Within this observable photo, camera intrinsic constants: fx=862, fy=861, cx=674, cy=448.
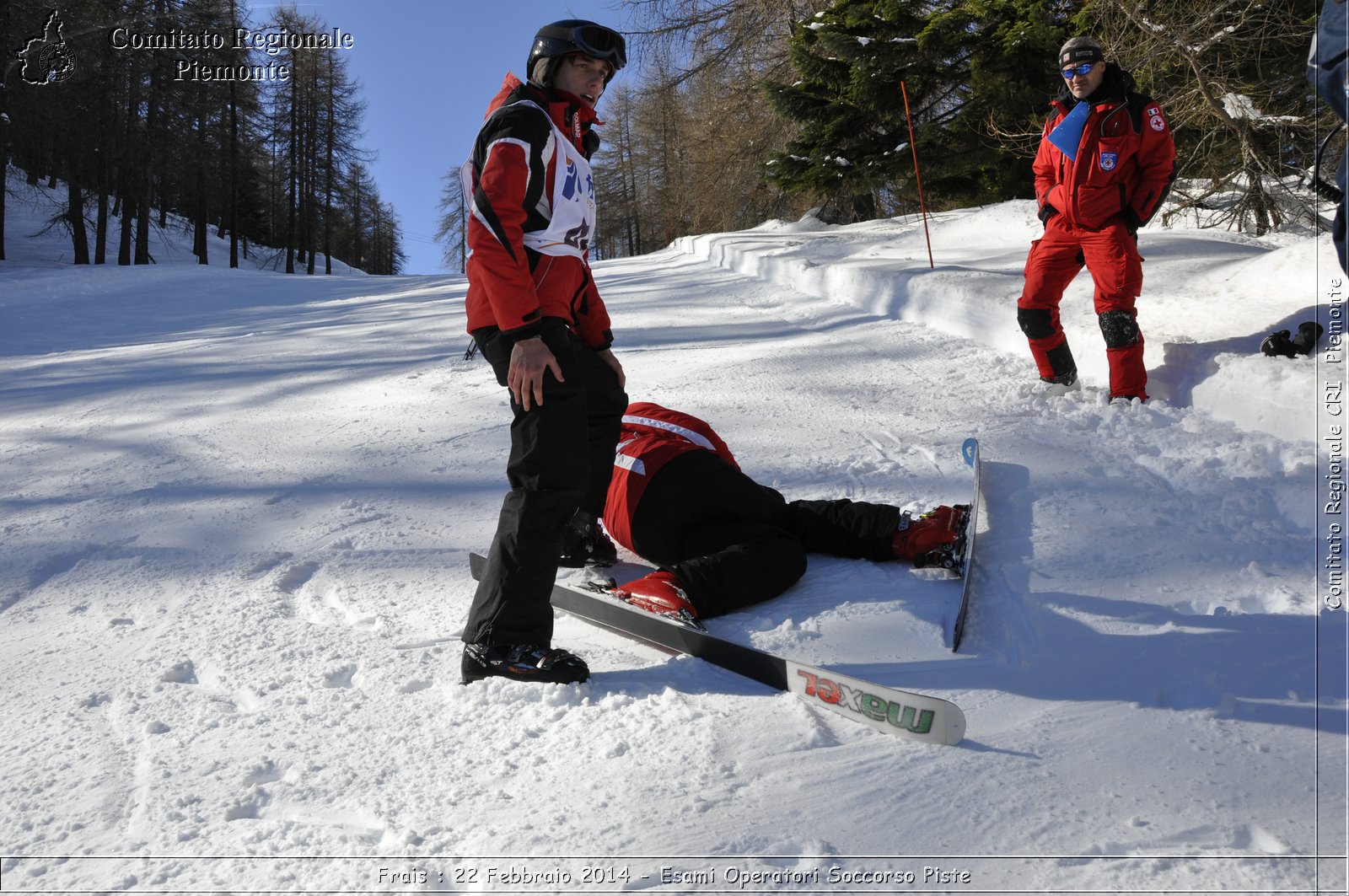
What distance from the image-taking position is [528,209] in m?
2.26

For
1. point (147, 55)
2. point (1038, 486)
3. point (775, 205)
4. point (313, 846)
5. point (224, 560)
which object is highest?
point (147, 55)

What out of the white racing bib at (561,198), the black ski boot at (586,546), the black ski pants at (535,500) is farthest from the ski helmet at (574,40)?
the black ski boot at (586,546)

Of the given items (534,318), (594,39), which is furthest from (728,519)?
(594,39)

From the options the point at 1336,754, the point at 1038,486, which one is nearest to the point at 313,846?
the point at 1336,754

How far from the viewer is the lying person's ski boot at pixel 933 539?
2.78 meters

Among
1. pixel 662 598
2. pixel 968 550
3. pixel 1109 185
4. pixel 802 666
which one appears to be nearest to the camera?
pixel 802 666

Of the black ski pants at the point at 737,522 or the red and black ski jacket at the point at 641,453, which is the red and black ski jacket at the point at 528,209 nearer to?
the red and black ski jacket at the point at 641,453

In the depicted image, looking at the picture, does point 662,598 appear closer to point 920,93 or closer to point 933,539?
point 933,539

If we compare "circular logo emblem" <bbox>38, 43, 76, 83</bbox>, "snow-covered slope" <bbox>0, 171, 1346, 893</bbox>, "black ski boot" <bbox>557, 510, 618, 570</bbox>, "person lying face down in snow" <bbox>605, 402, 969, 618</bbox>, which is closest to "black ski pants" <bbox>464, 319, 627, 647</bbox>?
"snow-covered slope" <bbox>0, 171, 1346, 893</bbox>

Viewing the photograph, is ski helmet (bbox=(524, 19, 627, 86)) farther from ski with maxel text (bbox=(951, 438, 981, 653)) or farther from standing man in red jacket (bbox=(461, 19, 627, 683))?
ski with maxel text (bbox=(951, 438, 981, 653))

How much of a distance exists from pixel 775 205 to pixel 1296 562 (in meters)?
28.7

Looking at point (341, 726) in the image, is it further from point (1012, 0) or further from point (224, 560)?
point (1012, 0)

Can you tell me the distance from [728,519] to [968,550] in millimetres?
765

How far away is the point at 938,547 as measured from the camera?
2.82 meters
